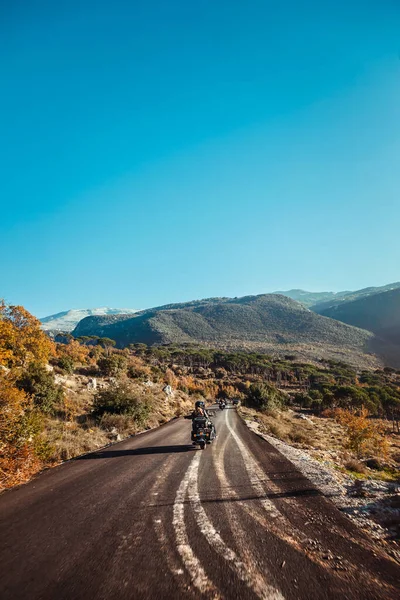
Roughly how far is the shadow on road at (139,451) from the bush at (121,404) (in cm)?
642

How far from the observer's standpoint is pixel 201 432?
494 inches

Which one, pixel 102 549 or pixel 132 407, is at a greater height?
pixel 102 549

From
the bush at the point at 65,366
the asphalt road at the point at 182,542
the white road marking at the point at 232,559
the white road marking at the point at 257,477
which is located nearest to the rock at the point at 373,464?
the white road marking at the point at 257,477

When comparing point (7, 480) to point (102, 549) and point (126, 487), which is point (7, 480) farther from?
point (102, 549)

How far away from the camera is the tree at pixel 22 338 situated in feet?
82.6

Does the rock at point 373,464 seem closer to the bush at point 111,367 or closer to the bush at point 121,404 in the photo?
the bush at point 121,404

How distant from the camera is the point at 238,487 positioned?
269 inches

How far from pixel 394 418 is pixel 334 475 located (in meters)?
55.2

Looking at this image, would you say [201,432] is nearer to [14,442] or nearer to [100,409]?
[14,442]

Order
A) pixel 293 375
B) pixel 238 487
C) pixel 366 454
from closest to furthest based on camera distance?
1. pixel 238 487
2. pixel 366 454
3. pixel 293 375

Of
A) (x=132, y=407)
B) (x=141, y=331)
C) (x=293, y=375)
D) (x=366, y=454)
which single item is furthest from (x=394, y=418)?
(x=141, y=331)

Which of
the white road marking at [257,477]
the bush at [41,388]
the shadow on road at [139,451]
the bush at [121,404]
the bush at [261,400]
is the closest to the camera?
the white road marking at [257,477]

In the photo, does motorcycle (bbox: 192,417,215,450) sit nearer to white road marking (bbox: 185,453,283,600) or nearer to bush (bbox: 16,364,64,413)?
white road marking (bbox: 185,453,283,600)

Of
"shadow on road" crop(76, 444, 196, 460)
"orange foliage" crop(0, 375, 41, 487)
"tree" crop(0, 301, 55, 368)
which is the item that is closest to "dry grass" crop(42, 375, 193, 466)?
"shadow on road" crop(76, 444, 196, 460)
